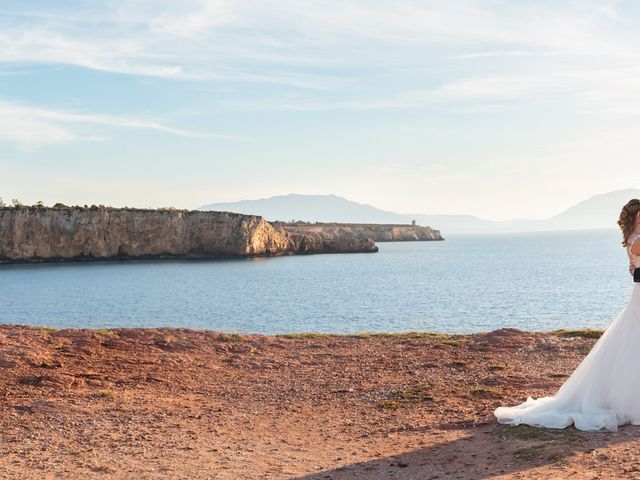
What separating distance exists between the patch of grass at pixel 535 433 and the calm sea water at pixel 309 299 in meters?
Result: 28.0

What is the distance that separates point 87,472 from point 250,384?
6.43 meters

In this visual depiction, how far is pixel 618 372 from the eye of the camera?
10133 millimetres

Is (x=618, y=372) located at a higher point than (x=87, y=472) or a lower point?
higher

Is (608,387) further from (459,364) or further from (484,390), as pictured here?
(459,364)

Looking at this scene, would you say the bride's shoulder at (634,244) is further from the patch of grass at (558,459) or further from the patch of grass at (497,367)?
the patch of grass at (497,367)

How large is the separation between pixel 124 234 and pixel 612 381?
115 metres

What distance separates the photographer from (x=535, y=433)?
1015 centimetres

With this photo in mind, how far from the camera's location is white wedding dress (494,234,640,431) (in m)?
9.98

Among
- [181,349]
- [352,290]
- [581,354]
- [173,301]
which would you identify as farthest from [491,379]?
[352,290]

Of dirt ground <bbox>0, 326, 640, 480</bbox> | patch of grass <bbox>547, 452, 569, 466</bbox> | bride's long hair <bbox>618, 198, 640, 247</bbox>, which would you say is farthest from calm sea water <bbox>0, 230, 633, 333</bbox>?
patch of grass <bbox>547, 452, 569, 466</bbox>

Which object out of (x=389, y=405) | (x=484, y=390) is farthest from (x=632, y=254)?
(x=389, y=405)

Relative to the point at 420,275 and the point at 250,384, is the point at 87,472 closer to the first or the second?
the point at 250,384

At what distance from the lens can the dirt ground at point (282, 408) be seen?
9.41 meters

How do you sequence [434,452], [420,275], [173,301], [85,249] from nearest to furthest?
[434,452]
[173,301]
[420,275]
[85,249]
